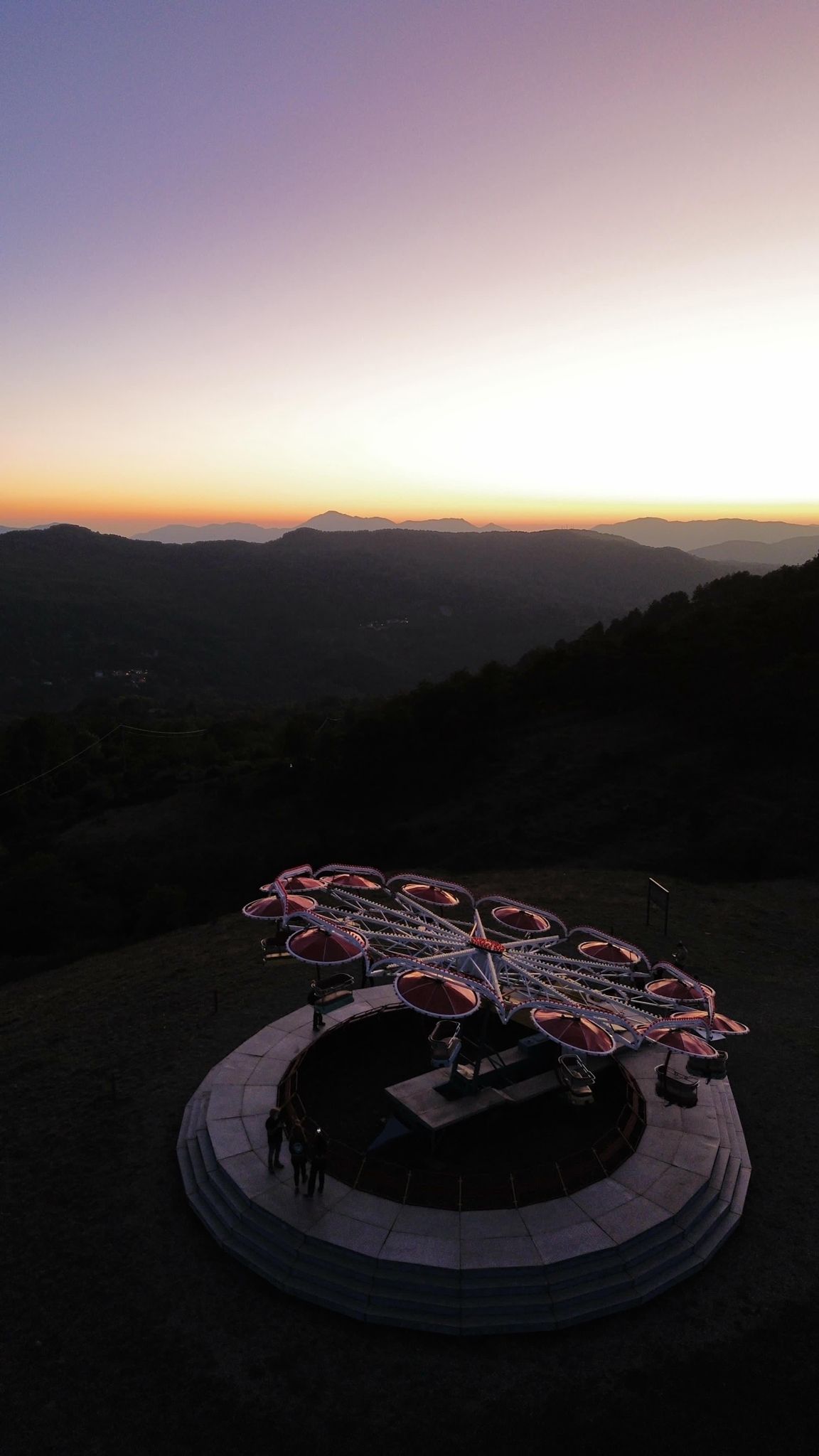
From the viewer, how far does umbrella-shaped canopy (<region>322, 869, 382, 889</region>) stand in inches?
782

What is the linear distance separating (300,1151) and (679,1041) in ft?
25.0

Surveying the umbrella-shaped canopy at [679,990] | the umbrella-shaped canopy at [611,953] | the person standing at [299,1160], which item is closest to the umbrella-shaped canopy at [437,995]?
the person standing at [299,1160]

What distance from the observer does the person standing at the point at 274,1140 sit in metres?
14.2

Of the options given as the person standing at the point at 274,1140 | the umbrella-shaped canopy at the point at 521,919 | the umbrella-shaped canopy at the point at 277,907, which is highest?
the umbrella-shaped canopy at the point at 277,907

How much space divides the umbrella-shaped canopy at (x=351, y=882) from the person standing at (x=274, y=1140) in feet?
20.7

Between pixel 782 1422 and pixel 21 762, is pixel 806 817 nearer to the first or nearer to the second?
pixel 782 1422

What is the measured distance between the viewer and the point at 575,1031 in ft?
47.4

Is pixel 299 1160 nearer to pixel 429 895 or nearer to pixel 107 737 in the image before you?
pixel 429 895

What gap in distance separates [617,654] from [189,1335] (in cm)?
5412

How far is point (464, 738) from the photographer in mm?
54656

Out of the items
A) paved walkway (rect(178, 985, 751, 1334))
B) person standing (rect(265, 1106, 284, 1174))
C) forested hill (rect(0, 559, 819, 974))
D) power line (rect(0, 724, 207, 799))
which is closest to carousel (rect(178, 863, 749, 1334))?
paved walkway (rect(178, 985, 751, 1334))

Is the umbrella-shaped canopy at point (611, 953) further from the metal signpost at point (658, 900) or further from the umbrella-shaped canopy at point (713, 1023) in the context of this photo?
the metal signpost at point (658, 900)

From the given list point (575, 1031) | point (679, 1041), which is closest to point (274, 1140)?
point (575, 1031)

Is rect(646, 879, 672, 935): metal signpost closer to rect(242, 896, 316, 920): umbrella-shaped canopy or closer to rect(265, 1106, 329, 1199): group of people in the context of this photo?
rect(242, 896, 316, 920): umbrella-shaped canopy
